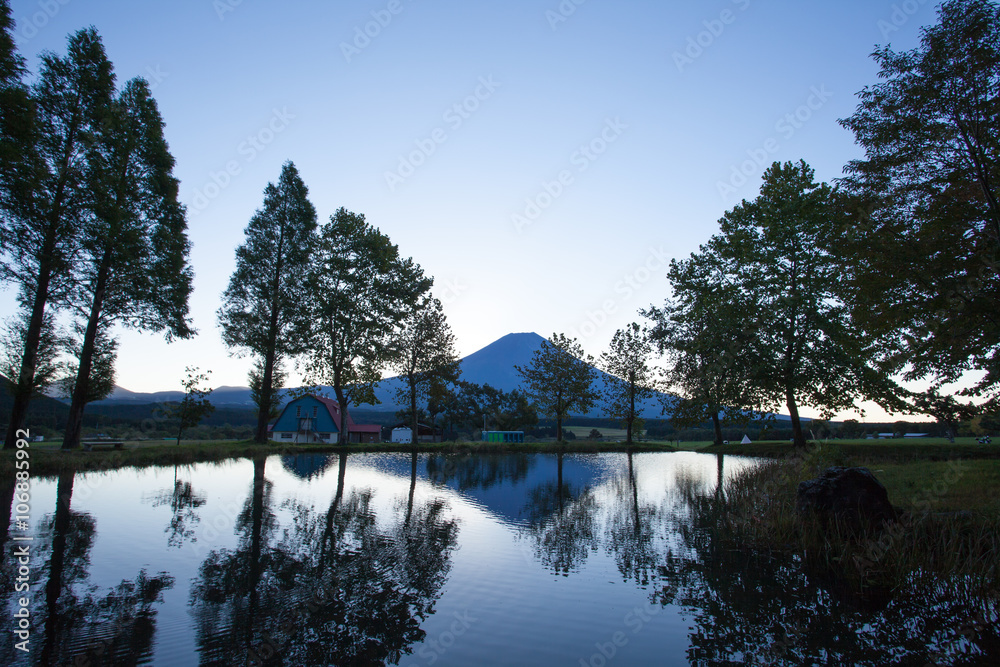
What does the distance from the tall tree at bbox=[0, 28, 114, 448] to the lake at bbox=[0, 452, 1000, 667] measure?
1143 centimetres

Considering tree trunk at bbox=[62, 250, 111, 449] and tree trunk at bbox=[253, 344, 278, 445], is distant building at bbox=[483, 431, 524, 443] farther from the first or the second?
tree trunk at bbox=[62, 250, 111, 449]

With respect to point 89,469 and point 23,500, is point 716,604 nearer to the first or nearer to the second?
point 23,500

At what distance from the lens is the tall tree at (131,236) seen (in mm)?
21438

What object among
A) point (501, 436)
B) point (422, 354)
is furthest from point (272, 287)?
point (501, 436)

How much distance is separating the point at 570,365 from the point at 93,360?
130 feet

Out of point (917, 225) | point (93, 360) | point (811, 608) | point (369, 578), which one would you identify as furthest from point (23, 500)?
point (917, 225)

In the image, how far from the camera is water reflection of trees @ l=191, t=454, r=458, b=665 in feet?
16.8

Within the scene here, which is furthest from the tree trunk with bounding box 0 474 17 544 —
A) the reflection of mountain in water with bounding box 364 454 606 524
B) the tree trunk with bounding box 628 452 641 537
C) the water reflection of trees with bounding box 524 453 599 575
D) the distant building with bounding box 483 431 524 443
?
the distant building with bounding box 483 431 524 443

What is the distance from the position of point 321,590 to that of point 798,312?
1010 inches

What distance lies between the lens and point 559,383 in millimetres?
52781

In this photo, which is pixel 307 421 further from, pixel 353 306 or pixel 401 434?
pixel 353 306

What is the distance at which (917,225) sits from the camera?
14.9 meters

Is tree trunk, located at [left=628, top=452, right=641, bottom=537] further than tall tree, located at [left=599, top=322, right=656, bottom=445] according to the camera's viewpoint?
No

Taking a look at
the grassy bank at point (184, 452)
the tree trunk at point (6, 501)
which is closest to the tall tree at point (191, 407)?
the grassy bank at point (184, 452)
